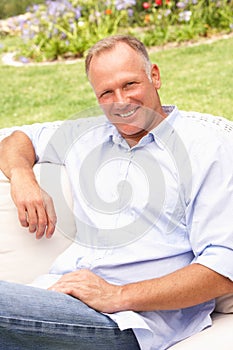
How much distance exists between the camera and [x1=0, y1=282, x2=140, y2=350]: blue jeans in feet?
6.99

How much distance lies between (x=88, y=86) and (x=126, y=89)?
4675 millimetres

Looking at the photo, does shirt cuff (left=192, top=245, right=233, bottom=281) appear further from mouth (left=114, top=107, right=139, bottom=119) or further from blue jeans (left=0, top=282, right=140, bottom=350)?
mouth (left=114, top=107, right=139, bottom=119)

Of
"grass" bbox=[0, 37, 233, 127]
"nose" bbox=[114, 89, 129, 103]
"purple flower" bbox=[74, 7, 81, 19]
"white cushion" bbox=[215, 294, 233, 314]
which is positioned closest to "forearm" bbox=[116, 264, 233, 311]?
"white cushion" bbox=[215, 294, 233, 314]

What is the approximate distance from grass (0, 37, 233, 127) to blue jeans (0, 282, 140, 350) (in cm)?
365

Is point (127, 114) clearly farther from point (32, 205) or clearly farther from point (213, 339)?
point (213, 339)

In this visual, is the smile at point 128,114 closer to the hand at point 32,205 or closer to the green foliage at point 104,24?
the hand at point 32,205

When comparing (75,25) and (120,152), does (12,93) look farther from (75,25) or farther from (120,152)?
(120,152)

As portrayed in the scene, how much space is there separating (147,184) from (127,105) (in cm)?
27

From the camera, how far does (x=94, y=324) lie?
219 centimetres

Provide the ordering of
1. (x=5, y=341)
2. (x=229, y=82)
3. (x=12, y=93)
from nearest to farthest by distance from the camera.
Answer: (x=5, y=341) < (x=229, y=82) < (x=12, y=93)

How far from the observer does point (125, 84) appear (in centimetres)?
246

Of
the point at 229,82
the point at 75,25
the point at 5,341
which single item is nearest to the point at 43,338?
the point at 5,341

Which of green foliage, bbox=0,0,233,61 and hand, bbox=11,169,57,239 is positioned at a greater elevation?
hand, bbox=11,169,57,239

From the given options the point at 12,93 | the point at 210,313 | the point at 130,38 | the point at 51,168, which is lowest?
the point at 12,93
